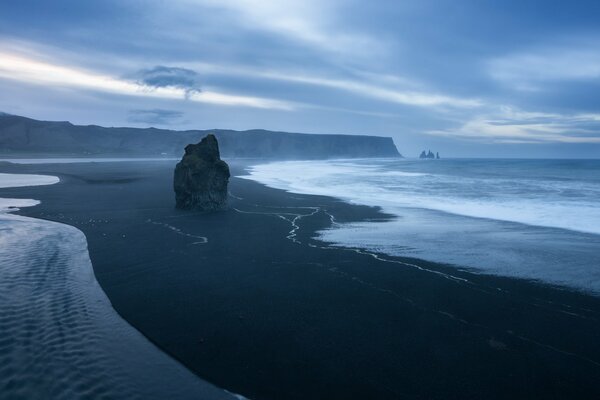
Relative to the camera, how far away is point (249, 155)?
18675 centimetres

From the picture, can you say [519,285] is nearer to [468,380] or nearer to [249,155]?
[468,380]

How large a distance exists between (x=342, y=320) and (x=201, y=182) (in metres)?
15.5

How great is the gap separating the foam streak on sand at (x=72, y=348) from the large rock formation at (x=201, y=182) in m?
10.8

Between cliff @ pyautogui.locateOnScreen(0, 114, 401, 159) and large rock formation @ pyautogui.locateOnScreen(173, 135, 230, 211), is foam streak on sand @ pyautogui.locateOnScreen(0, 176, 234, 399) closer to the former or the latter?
large rock formation @ pyautogui.locateOnScreen(173, 135, 230, 211)

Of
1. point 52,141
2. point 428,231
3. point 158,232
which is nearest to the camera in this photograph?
point 158,232

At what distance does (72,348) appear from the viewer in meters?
6.88

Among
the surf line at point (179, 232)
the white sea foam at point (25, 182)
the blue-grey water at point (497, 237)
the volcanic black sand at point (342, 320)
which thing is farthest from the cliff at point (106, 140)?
the volcanic black sand at point (342, 320)

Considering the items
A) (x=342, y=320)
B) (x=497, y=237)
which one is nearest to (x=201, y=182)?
(x=497, y=237)

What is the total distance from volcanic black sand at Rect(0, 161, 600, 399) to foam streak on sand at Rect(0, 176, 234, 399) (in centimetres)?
36

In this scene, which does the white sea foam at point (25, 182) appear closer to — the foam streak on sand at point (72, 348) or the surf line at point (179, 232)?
the surf line at point (179, 232)

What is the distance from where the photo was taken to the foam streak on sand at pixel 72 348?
5.82 metres

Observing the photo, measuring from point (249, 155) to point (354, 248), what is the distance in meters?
176

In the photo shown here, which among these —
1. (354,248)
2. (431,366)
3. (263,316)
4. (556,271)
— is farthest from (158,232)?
(556,271)

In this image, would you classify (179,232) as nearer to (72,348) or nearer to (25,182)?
(72,348)
